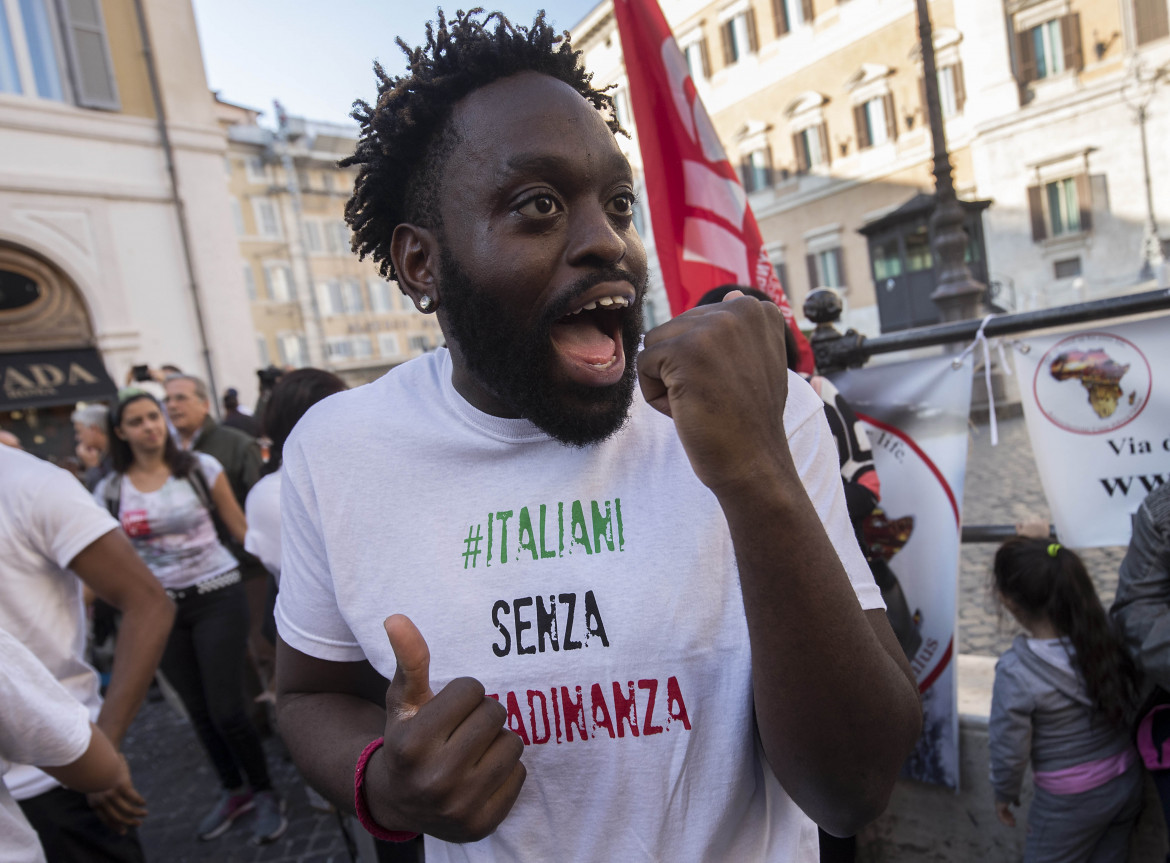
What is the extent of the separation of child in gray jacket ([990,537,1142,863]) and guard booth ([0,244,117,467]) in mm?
11454

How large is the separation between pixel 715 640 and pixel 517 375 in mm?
491

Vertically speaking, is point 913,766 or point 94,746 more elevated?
point 94,746

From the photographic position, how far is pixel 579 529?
1.07 metres

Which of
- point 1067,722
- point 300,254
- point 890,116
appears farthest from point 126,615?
point 300,254

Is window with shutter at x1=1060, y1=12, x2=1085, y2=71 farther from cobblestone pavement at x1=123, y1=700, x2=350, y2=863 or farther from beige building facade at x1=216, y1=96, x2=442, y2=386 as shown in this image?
cobblestone pavement at x1=123, y1=700, x2=350, y2=863

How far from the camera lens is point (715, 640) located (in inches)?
39.5

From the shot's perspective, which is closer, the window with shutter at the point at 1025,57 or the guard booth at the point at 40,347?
the guard booth at the point at 40,347

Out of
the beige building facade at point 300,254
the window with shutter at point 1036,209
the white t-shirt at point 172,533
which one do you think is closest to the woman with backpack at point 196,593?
the white t-shirt at point 172,533

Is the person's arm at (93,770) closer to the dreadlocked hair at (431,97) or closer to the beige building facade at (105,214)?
the dreadlocked hair at (431,97)

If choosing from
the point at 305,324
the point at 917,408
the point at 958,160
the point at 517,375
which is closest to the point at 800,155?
the point at 958,160

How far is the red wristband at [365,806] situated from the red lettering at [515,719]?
0.58 feet

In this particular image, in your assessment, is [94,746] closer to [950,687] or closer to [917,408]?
[950,687]

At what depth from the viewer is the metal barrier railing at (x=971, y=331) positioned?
7.19 ft

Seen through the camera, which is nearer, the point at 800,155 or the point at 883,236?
the point at 883,236
